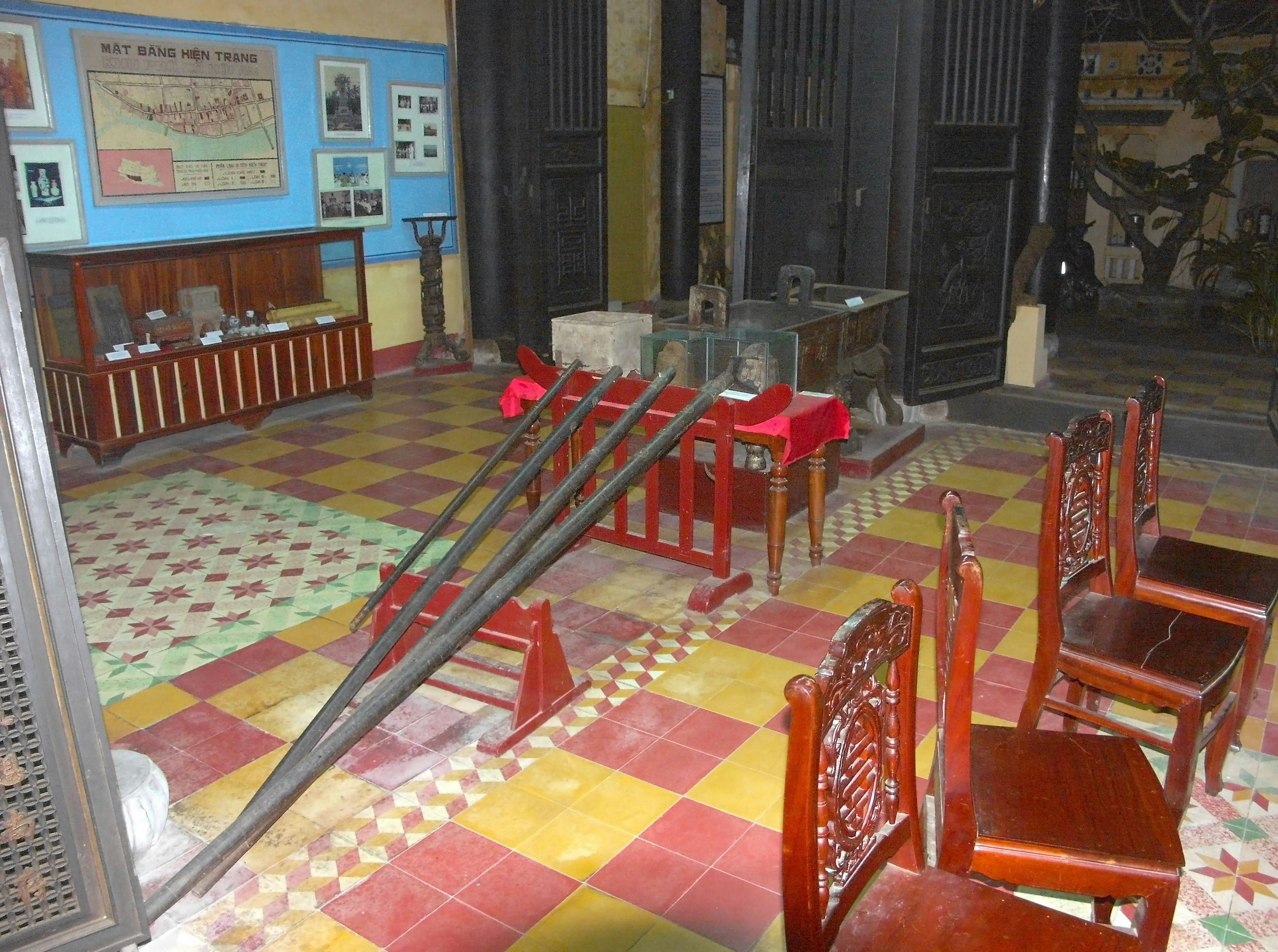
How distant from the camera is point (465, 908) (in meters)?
2.56

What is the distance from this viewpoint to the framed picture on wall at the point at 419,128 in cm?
773

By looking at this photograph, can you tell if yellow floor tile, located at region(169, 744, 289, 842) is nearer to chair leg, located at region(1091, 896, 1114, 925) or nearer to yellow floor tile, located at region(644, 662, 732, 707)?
yellow floor tile, located at region(644, 662, 732, 707)

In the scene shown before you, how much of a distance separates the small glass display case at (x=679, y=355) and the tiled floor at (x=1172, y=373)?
143 inches

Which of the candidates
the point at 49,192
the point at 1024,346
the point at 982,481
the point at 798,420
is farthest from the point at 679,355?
the point at 49,192

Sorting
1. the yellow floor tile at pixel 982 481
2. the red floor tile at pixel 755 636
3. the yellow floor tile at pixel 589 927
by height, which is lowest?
the yellow floor tile at pixel 589 927

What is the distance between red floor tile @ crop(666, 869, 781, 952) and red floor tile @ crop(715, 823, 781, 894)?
0.08ft

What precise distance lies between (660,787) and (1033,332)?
519 cm

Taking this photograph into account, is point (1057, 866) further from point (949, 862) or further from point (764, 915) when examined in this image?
point (764, 915)

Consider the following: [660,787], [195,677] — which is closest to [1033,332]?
[660,787]

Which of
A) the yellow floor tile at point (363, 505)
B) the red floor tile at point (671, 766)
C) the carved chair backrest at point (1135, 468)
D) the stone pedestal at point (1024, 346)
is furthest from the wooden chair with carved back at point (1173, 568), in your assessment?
the stone pedestal at point (1024, 346)

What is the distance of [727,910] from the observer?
2559 millimetres

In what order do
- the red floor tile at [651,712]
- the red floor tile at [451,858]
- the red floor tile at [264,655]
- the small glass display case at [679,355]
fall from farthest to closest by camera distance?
the small glass display case at [679,355] < the red floor tile at [264,655] < the red floor tile at [651,712] < the red floor tile at [451,858]

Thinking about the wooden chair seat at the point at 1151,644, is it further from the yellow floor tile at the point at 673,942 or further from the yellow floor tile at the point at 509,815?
the yellow floor tile at the point at 509,815

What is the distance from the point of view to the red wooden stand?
3297 mm
